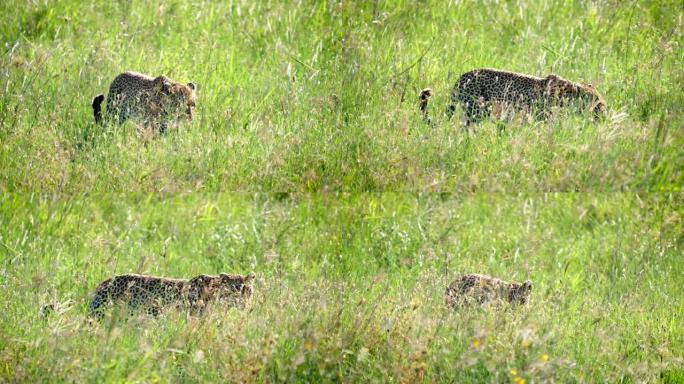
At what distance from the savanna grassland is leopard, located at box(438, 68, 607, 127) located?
0.44ft

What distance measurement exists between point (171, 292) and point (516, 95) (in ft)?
9.04

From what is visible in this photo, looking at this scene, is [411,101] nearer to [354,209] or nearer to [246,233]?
[354,209]

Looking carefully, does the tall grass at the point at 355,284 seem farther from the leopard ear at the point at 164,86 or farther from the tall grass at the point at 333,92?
the leopard ear at the point at 164,86

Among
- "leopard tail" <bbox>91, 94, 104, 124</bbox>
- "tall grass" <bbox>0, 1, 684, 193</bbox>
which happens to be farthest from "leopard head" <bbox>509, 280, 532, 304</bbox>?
"leopard tail" <bbox>91, 94, 104, 124</bbox>

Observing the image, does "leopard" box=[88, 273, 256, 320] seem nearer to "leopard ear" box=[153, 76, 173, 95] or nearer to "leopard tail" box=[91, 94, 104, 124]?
"leopard tail" box=[91, 94, 104, 124]

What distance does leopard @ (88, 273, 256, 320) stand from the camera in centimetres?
752

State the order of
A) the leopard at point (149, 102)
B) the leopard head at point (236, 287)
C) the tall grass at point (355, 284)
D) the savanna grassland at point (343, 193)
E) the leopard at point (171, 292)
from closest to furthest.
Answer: the tall grass at point (355, 284) → the savanna grassland at point (343, 193) → the leopard at point (171, 292) → the leopard head at point (236, 287) → the leopard at point (149, 102)

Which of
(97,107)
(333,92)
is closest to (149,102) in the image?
(97,107)

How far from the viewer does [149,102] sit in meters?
7.83

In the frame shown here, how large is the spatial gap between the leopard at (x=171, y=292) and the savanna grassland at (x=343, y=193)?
176 millimetres

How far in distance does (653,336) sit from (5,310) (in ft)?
14.1

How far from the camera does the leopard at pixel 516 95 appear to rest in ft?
25.7

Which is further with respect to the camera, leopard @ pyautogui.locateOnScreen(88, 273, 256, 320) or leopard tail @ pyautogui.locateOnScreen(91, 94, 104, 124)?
leopard tail @ pyautogui.locateOnScreen(91, 94, 104, 124)

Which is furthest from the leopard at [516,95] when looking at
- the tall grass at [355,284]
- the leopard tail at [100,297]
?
the leopard tail at [100,297]
